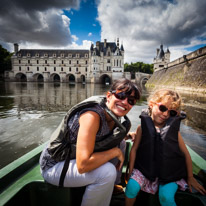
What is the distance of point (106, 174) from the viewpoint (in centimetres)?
121

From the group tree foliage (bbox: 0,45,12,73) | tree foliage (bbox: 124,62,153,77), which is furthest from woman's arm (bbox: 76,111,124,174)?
tree foliage (bbox: 124,62,153,77)

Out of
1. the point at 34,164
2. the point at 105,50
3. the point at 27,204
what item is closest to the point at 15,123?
the point at 34,164

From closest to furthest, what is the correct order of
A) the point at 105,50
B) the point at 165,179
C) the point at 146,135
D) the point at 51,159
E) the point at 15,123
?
the point at 51,159
the point at 165,179
the point at 146,135
the point at 15,123
the point at 105,50

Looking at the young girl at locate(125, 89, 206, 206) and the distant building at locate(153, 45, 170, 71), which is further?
the distant building at locate(153, 45, 170, 71)

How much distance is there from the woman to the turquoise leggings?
1.00 feet

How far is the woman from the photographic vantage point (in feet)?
3.67

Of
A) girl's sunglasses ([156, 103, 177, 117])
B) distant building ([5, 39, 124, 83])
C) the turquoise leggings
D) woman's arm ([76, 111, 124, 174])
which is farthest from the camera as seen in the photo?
distant building ([5, 39, 124, 83])

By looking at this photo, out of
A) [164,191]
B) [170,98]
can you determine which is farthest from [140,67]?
[164,191]

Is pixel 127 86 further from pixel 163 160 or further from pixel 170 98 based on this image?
pixel 163 160

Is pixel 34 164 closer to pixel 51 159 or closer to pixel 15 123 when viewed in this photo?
pixel 51 159

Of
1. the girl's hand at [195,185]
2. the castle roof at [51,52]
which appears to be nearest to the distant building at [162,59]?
the castle roof at [51,52]

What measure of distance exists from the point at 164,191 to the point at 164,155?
0.35 metres

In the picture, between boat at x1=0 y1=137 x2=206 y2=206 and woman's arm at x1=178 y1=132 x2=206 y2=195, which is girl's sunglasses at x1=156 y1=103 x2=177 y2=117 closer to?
woman's arm at x1=178 y1=132 x2=206 y2=195

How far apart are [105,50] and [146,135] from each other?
49.8 metres
